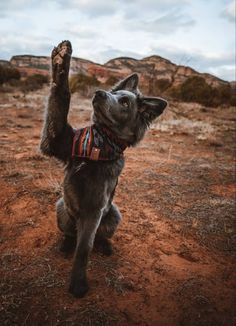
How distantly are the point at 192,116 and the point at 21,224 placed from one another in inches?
574

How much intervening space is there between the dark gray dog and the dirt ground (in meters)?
0.32

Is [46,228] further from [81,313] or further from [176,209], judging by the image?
[176,209]

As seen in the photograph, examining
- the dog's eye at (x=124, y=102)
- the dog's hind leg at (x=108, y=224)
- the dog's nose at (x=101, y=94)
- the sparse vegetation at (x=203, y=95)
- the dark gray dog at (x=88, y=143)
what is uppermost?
the sparse vegetation at (x=203, y=95)

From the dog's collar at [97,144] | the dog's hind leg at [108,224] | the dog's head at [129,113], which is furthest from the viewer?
the dog's hind leg at [108,224]

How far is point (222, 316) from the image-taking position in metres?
2.74

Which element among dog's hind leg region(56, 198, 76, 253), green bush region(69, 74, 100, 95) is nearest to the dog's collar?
dog's hind leg region(56, 198, 76, 253)

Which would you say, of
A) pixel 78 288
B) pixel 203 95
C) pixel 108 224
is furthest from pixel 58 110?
pixel 203 95

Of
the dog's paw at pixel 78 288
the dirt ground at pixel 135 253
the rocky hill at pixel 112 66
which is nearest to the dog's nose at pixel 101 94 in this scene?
the dirt ground at pixel 135 253

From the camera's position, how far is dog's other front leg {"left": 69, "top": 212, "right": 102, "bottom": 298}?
2686mm

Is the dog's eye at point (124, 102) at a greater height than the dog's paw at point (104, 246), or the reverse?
→ the dog's eye at point (124, 102)

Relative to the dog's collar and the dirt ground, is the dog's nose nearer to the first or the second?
the dog's collar

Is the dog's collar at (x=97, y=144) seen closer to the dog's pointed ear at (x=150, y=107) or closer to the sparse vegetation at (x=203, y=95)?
the dog's pointed ear at (x=150, y=107)

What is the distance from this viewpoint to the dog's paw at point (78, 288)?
2.66 meters

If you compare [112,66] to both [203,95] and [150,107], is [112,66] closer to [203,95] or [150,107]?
[203,95]
